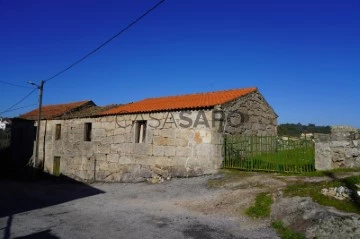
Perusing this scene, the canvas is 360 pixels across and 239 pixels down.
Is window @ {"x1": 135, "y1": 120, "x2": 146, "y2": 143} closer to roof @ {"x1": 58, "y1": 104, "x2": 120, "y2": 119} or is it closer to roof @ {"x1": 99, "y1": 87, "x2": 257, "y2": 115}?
roof @ {"x1": 99, "y1": 87, "x2": 257, "y2": 115}

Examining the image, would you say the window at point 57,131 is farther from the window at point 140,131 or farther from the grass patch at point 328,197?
the grass patch at point 328,197

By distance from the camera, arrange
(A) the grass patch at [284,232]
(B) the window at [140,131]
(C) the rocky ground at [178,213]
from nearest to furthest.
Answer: (A) the grass patch at [284,232] < (C) the rocky ground at [178,213] < (B) the window at [140,131]

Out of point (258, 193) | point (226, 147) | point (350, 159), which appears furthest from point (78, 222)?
point (350, 159)

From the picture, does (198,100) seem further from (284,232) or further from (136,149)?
(284,232)

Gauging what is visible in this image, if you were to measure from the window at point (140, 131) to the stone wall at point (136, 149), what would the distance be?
0.21 metres

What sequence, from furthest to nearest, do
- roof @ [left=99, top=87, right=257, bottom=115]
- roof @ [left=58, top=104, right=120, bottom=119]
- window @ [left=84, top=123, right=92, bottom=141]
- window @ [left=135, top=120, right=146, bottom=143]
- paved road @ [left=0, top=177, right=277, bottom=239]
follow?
roof @ [left=58, top=104, right=120, bottom=119] → window @ [left=84, top=123, right=92, bottom=141] → window @ [left=135, top=120, right=146, bottom=143] → roof @ [left=99, top=87, right=257, bottom=115] → paved road @ [left=0, top=177, right=277, bottom=239]

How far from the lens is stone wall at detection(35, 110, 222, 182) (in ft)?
45.1

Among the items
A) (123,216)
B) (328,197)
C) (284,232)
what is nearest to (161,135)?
(123,216)

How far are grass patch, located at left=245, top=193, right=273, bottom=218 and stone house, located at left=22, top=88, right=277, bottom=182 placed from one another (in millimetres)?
4553

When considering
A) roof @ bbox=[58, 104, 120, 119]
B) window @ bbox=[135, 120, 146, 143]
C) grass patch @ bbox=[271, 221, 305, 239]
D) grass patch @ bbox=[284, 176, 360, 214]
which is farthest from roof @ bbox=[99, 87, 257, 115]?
grass patch @ bbox=[271, 221, 305, 239]

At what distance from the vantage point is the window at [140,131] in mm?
16578

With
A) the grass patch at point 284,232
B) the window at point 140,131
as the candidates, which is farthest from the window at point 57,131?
the grass patch at point 284,232

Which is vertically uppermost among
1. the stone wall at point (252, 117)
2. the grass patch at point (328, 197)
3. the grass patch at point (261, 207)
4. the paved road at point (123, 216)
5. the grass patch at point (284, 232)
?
the stone wall at point (252, 117)

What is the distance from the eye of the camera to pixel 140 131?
16.8 metres
